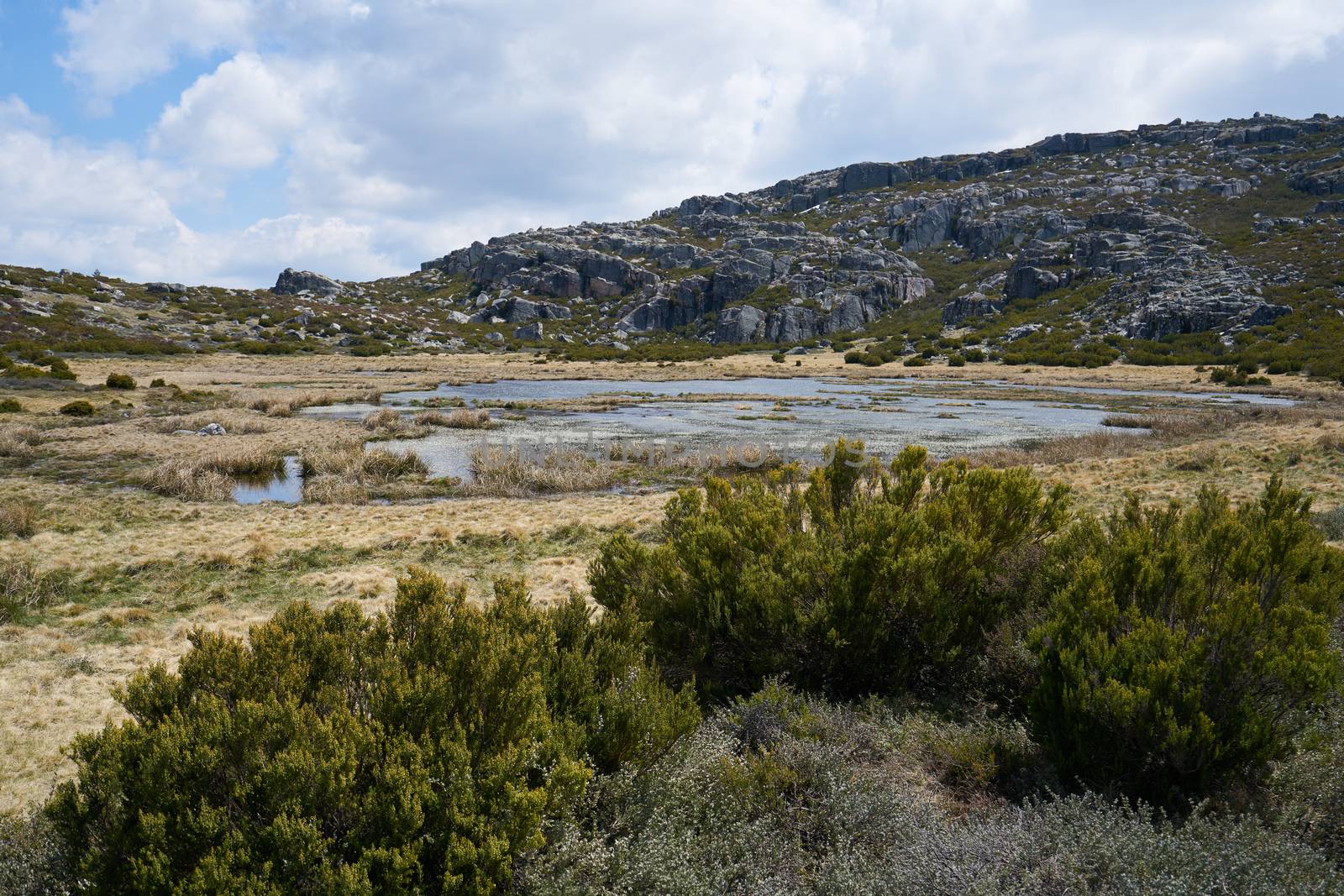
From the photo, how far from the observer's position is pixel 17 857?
364 cm

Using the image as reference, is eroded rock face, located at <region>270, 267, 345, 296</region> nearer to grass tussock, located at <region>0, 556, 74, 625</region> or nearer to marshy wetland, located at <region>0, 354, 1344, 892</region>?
marshy wetland, located at <region>0, 354, 1344, 892</region>

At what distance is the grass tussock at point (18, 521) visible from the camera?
13.8 m

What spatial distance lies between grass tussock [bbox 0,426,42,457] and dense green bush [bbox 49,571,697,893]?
27.4 metres

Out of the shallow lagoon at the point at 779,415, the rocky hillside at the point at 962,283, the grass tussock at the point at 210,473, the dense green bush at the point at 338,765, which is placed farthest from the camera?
the rocky hillside at the point at 962,283

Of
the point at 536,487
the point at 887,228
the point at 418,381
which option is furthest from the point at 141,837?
the point at 887,228

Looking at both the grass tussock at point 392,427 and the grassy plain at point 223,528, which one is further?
the grass tussock at point 392,427

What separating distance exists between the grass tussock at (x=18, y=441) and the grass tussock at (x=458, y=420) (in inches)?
571

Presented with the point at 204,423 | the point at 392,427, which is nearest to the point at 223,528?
the point at 392,427

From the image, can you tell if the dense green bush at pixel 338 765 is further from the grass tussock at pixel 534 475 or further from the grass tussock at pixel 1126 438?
the grass tussock at pixel 1126 438

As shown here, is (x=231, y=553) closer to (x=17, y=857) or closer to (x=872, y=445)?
(x=17, y=857)

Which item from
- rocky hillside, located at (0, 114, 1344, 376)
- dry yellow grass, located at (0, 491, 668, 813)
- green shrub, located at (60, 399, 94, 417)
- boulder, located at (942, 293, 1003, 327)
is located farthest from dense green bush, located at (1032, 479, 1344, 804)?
boulder, located at (942, 293, 1003, 327)

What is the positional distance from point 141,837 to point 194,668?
1.01m

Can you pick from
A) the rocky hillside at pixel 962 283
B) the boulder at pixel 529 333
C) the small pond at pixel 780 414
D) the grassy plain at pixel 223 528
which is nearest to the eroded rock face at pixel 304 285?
the rocky hillside at pixel 962 283

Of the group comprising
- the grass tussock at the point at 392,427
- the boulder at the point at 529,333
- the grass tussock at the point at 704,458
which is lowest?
the grass tussock at the point at 704,458
